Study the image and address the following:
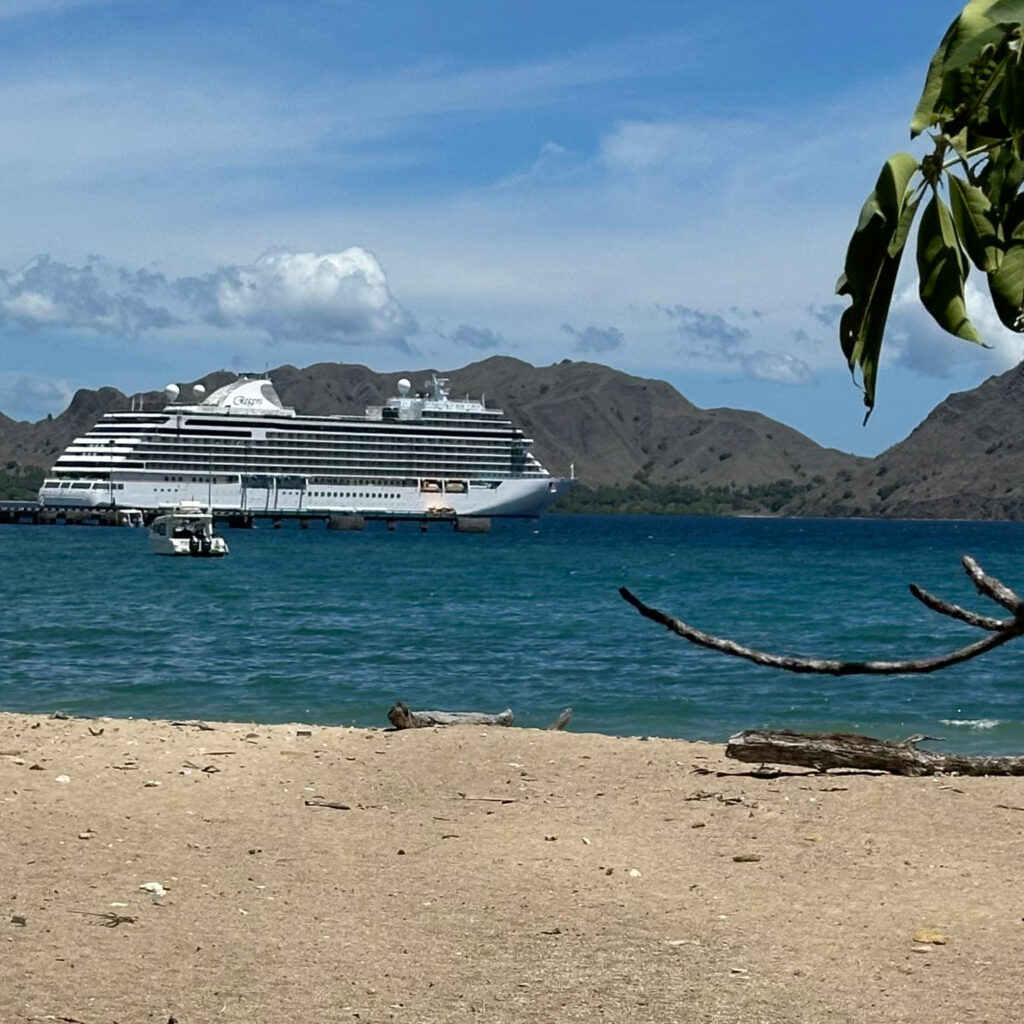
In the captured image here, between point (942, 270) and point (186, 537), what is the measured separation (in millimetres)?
64159

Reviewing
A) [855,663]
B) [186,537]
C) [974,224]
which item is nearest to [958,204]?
[974,224]

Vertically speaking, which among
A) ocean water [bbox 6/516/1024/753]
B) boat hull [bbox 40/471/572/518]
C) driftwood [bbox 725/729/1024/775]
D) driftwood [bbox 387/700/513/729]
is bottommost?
ocean water [bbox 6/516/1024/753]

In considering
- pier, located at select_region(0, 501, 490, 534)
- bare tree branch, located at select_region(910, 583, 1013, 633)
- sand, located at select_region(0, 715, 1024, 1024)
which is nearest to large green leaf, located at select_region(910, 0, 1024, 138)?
bare tree branch, located at select_region(910, 583, 1013, 633)

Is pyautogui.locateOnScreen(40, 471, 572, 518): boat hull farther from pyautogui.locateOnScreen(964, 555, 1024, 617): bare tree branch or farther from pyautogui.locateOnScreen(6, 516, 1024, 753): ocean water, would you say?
pyautogui.locateOnScreen(964, 555, 1024, 617): bare tree branch

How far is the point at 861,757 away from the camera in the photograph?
Answer: 10.7m

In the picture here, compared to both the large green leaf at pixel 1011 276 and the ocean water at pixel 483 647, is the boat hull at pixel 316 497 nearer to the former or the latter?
the ocean water at pixel 483 647

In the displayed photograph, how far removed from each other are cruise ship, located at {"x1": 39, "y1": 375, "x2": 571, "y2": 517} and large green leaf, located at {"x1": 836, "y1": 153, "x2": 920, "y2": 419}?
11062 centimetres

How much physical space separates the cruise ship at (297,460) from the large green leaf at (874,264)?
111 metres

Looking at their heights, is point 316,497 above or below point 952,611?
below

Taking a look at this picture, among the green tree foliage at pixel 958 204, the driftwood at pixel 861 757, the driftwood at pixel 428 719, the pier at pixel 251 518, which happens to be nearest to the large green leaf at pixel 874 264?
the green tree foliage at pixel 958 204

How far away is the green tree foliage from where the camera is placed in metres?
1.15

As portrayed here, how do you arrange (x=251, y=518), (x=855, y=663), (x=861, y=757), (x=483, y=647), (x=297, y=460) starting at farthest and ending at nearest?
(x=297, y=460)
(x=251, y=518)
(x=483, y=647)
(x=861, y=757)
(x=855, y=663)

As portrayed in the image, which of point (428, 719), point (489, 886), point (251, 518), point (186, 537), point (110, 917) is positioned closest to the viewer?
point (110, 917)

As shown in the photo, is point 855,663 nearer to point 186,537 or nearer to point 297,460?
point 186,537
